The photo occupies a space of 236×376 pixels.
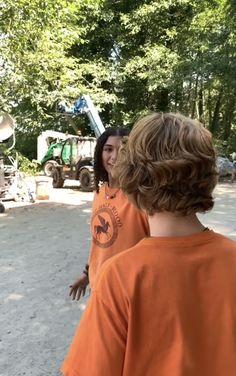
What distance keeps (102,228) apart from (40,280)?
3.67 meters

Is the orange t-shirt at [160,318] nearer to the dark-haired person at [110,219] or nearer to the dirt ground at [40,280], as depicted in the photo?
the dark-haired person at [110,219]

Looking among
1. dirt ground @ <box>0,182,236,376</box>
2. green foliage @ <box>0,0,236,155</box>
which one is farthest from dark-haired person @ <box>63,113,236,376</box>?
green foliage @ <box>0,0,236,155</box>

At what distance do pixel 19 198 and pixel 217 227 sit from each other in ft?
20.4

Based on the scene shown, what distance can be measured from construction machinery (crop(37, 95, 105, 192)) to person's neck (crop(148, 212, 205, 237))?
1490 centimetres

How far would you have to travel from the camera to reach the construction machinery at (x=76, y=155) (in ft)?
55.3

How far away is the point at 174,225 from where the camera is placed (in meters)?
1.18

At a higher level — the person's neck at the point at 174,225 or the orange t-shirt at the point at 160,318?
the person's neck at the point at 174,225

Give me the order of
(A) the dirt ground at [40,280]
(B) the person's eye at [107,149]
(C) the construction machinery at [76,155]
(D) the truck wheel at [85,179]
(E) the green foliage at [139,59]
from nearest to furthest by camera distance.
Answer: (B) the person's eye at [107,149]
(A) the dirt ground at [40,280]
(D) the truck wheel at [85,179]
(C) the construction machinery at [76,155]
(E) the green foliage at [139,59]

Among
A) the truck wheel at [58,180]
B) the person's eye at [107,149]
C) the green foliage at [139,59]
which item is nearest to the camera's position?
the person's eye at [107,149]

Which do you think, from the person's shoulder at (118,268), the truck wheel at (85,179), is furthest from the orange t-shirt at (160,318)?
the truck wheel at (85,179)

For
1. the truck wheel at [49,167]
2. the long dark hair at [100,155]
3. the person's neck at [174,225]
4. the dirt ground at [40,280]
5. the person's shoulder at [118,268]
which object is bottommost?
the dirt ground at [40,280]

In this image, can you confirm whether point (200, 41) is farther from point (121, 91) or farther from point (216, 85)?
point (121, 91)

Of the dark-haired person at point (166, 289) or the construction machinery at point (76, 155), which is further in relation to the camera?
the construction machinery at point (76, 155)

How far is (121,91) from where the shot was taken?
81.4ft
